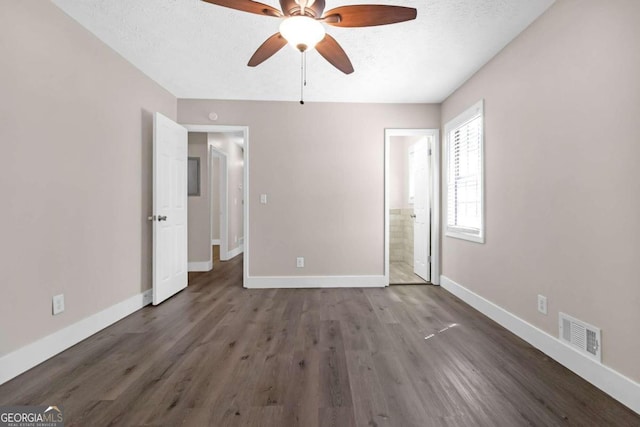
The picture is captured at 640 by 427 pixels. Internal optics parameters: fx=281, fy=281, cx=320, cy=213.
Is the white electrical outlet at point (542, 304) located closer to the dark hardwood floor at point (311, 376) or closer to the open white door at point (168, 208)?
the dark hardwood floor at point (311, 376)

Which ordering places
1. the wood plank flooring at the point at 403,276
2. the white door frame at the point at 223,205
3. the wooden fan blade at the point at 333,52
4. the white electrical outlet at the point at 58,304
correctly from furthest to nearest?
1. the white door frame at the point at 223,205
2. the wood plank flooring at the point at 403,276
3. the white electrical outlet at the point at 58,304
4. the wooden fan blade at the point at 333,52

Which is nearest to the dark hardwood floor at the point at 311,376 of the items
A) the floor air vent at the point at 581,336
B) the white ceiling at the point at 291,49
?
the floor air vent at the point at 581,336

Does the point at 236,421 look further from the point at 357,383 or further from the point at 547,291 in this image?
the point at 547,291

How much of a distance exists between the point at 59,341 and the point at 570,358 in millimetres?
3561

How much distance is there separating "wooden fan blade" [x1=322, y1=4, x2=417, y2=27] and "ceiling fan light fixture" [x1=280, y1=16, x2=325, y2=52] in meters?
0.11

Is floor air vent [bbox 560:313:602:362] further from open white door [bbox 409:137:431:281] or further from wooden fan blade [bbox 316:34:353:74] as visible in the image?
wooden fan blade [bbox 316:34:353:74]

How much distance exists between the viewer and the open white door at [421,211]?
405cm

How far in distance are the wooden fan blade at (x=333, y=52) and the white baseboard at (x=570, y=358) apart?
2454 millimetres

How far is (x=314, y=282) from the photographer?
381cm

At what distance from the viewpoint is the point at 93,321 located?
237cm

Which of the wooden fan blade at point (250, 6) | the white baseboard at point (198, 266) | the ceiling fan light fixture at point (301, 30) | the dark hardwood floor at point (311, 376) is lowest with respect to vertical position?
the dark hardwood floor at point (311, 376)

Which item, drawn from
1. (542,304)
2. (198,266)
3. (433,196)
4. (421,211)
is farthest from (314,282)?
(542,304)

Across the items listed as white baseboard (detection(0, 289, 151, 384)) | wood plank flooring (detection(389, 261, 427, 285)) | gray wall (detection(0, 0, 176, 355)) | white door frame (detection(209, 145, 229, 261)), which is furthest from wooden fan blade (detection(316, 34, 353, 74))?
white door frame (detection(209, 145, 229, 261))

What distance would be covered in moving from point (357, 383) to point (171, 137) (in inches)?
128
